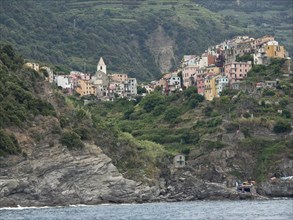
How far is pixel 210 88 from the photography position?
170875 millimetres

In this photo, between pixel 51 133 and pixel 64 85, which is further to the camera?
pixel 64 85

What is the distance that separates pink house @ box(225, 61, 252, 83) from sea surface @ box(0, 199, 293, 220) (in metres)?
44.1

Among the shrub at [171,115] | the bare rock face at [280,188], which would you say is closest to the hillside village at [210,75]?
the shrub at [171,115]

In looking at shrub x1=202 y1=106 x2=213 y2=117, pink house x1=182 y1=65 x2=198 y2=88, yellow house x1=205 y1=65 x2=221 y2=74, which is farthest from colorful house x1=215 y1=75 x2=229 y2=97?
pink house x1=182 y1=65 x2=198 y2=88

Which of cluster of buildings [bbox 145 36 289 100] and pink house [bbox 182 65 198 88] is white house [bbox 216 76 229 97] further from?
pink house [bbox 182 65 198 88]

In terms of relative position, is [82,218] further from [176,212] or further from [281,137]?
[281,137]

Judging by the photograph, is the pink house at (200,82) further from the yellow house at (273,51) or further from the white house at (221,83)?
the yellow house at (273,51)

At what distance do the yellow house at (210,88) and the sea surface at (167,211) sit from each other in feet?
138

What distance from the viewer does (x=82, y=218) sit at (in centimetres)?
10138

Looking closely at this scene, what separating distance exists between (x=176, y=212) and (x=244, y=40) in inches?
3407

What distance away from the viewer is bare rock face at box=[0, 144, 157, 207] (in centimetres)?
11819

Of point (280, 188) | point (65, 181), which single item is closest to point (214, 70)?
point (280, 188)

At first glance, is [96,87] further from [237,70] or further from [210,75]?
[237,70]

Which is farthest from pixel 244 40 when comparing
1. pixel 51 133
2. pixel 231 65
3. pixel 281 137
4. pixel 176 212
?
pixel 176 212
